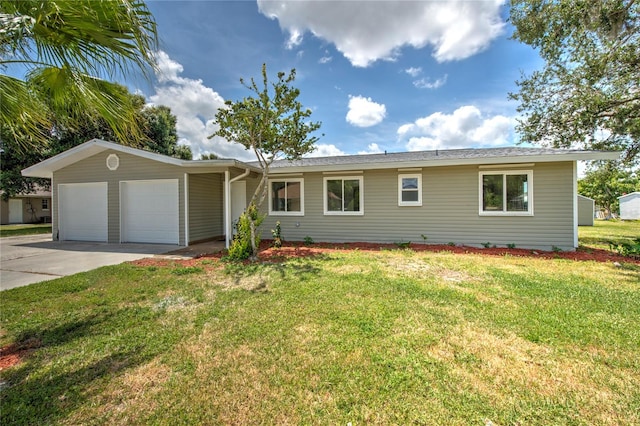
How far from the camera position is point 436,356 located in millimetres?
2623

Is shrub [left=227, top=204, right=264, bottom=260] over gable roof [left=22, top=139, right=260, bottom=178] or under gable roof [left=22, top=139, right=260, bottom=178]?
under

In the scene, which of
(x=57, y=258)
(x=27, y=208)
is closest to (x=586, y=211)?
(x=57, y=258)

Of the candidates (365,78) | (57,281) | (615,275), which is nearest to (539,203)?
(615,275)

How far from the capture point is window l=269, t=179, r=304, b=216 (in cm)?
1008

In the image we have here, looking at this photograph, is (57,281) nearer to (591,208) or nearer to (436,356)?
(436,356)

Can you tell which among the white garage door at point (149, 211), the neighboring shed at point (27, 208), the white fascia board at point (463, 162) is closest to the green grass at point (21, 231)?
the neighboring shed at point (27, 208)

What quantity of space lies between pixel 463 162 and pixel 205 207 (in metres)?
9.16

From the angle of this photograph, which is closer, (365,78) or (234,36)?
(234,36)

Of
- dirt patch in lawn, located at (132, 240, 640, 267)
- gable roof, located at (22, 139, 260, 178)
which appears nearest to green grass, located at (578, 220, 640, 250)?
dirt patch in lawn, located at (132, 240, 640, 267)

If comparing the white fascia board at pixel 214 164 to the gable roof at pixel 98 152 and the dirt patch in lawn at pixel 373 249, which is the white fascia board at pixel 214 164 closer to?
the gable roof at pixel 98 152

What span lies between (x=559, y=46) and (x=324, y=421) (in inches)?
512

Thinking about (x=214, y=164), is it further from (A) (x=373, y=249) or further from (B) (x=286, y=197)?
(A) (x=373, y=249)

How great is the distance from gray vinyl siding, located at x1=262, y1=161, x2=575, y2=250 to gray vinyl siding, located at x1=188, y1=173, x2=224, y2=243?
7.12ft

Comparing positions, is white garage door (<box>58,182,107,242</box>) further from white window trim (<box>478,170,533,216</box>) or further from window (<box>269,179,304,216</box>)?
white window trim (<box>478,170,533,216</box>)
